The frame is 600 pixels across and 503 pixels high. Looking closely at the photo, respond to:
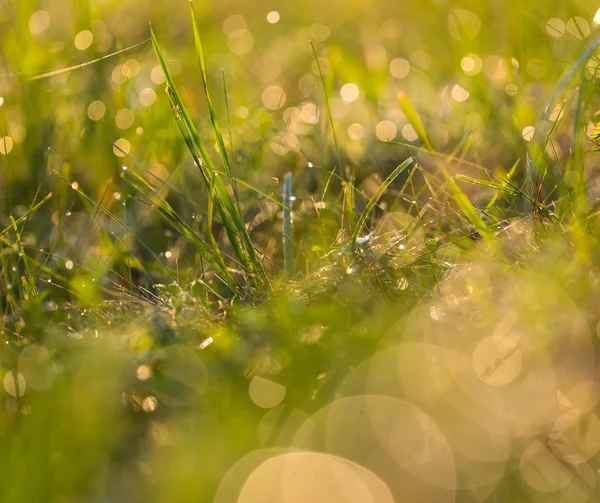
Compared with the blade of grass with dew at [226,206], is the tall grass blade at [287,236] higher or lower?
lower

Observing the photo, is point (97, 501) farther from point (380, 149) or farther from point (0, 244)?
point (380, 149)

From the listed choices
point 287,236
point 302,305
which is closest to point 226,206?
point 287,236

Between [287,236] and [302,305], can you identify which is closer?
[302,305]

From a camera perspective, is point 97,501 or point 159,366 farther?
point 159,366

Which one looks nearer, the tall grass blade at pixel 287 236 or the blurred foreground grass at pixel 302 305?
the blurred foreground grass at pixel 302 305

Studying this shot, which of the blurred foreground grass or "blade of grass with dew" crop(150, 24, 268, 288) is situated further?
"blade of grass with dew" crop(150, 24, 268, 288)

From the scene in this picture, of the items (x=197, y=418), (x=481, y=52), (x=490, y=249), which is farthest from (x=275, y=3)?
(x=197, y=418)

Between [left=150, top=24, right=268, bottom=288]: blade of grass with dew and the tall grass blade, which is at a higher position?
[left=150, top=24, right=268, bottom=288]: blade of grass with dew

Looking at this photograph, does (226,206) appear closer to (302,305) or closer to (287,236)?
(287,236)
